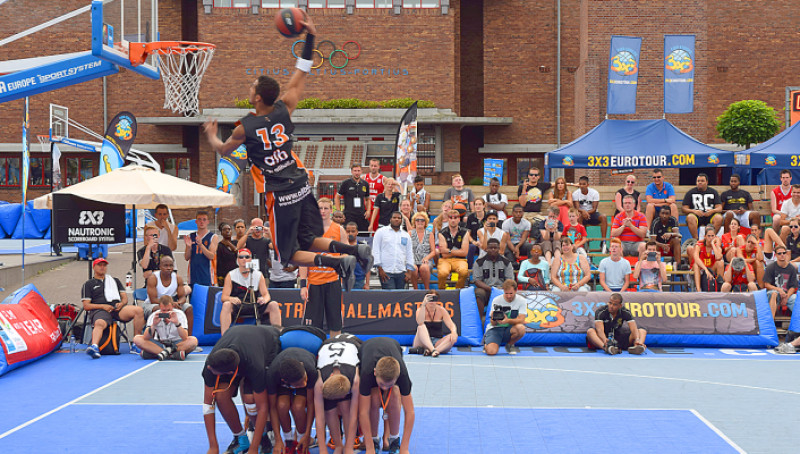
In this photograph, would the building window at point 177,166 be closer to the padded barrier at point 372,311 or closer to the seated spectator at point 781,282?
the padded barrier at point 372,311

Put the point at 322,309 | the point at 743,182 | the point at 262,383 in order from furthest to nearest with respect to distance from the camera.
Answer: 1. the point at 743,182
2. the point at 322,309
3. the point at 262,383

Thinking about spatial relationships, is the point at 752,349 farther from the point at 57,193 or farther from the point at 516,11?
the point at 516,11

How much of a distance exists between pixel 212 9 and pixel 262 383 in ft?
85.6

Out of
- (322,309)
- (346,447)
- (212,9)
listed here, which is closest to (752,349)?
(322,309)

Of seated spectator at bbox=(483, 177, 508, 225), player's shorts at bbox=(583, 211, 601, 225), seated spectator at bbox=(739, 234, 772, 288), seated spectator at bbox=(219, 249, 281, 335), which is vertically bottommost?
Result: seated spectator at bbox=(219, 249, 281, 335)

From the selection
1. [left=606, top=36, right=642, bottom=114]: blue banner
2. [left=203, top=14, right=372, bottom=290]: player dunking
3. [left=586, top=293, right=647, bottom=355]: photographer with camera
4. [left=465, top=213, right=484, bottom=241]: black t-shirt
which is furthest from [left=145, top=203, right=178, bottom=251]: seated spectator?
[left=606, top=36, right=642, bottom=114]: blue banner

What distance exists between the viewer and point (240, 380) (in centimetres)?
681

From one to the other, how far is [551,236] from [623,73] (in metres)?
9.50

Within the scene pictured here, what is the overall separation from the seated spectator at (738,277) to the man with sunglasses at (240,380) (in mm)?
9934

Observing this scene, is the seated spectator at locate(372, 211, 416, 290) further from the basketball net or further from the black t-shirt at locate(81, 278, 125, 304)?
the basketball net

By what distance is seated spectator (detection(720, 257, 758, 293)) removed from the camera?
13859mm

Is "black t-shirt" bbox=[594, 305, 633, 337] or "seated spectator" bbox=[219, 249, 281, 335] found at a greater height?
"seated spectator" bbox=[219, 249, 281, 335]

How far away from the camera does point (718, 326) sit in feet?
43.1

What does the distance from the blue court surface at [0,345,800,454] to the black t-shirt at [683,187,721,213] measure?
499 cm
